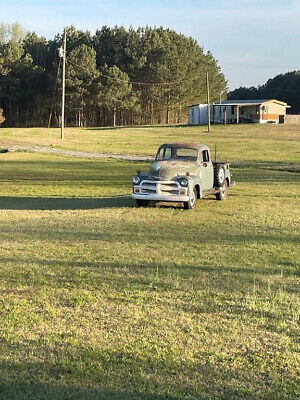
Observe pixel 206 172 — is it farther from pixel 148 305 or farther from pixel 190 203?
pixel 148 305

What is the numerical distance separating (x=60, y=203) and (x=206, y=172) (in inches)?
→ 163

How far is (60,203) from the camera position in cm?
1405

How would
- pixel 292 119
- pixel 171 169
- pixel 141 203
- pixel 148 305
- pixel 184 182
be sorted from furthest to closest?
pixel 292 119 → pixel 141 203 → pixel 171 169 → pixel 184 182 → pixel 148 305

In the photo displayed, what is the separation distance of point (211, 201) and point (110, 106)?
237 ft

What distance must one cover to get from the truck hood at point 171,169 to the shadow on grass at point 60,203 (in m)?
1.25

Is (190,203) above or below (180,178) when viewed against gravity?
below

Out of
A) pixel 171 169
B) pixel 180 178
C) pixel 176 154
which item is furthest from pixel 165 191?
pixel 176 154

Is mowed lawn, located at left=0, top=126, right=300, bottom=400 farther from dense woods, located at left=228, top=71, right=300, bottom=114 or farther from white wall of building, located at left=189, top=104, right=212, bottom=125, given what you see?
dense woods, located at left=228, top=71, right=300, bottom=114

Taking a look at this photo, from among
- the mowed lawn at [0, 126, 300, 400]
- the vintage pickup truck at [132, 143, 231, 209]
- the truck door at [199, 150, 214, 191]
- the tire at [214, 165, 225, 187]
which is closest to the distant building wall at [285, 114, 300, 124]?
the tire at [214, 165, 225, 187]

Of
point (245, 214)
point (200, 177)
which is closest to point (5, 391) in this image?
point (245, 214)

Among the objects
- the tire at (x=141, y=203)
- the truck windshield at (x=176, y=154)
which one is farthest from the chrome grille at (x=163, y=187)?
the truck windshield at (x=176, y=154)

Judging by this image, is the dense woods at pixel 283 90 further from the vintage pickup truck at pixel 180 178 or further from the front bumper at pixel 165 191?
the front bumper at pixel 165 191

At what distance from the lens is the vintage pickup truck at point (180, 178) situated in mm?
12492

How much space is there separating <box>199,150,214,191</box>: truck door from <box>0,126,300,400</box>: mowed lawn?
1.82 meters
